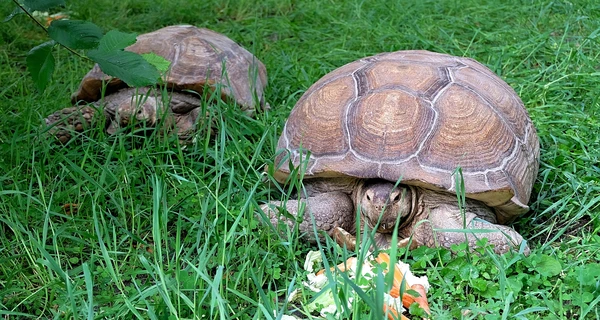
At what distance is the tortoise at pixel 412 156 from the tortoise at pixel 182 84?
107 cm

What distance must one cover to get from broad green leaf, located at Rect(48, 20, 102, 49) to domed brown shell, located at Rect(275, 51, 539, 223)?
3.03 feet

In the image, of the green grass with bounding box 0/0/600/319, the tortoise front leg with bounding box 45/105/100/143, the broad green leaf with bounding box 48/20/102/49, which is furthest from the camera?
the tortoise front leg with bounding box 45/105/100/143

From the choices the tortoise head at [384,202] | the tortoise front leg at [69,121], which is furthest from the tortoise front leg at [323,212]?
the tortoise front leg at [69,121]

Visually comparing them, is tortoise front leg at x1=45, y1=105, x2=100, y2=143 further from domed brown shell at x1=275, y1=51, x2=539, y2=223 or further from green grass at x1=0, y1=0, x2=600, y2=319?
domed brown shell at x1=275, y1=51, x2=539, y2=223

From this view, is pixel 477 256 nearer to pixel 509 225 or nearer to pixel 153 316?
pixel 509 225

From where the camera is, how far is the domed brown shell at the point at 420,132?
3029 millimetres

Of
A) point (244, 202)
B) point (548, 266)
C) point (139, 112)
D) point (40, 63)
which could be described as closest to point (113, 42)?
point (40, 63)

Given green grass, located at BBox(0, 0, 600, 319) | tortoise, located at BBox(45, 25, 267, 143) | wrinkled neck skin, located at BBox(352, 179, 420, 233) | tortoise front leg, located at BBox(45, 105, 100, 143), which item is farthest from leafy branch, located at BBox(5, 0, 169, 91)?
tortoise, located at BBox(45, 25, 267, 143)

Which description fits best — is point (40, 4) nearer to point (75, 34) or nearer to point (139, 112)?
point (75, 34)

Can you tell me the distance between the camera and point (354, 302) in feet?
7.36

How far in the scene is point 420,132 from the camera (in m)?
3.09

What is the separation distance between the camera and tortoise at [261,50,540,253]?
3.02m

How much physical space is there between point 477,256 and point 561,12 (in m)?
3.68

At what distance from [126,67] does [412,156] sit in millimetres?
1257
